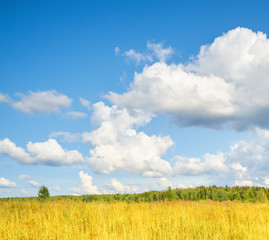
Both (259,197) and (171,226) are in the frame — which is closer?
(171,226)

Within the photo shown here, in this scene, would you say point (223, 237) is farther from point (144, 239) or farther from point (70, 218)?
point (70, 218)

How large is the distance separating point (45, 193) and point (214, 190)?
15.8 meters

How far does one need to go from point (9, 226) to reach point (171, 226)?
4935 millimetres

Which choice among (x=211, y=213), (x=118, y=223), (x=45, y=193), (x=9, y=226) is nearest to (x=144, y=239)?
(x=118, y=223)

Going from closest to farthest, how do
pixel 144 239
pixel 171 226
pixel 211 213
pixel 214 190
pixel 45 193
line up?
1. pixel 144 239
2. pixel 171 226
3. pixel 211 213
4. pixel 45 193
5. pixel 214 190

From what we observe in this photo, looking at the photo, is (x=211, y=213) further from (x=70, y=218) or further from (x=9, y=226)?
(x=9, y=226)

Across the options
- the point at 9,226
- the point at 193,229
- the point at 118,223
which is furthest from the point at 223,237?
the point at 9,226

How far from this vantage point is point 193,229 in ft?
27.1

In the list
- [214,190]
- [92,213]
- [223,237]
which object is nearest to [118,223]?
[92,213]

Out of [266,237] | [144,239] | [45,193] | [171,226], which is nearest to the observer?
[144,239]

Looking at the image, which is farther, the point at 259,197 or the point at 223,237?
the point at 259,197

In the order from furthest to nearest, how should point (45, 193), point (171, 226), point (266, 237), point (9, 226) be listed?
1. point (45, 193)
2. point (171, 226)
3. point (9, 226)
4. point (266, 237)

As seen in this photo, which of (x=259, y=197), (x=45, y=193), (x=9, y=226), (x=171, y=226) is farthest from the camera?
(x=259, y=197)

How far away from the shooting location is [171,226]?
870cm
